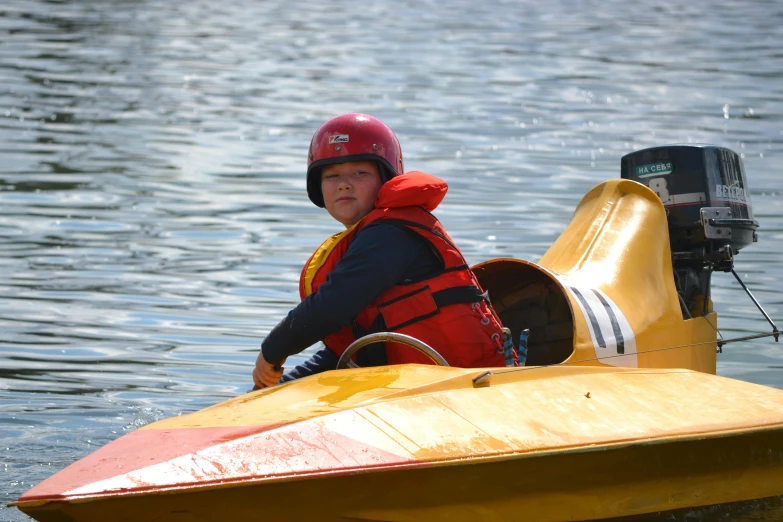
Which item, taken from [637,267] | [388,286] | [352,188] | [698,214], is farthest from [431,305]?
[698,214]

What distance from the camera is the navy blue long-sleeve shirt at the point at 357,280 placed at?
4148 mm

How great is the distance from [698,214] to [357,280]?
7.17ft

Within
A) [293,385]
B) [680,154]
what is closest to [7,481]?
[293,385]

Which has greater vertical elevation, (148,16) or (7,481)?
(148,16)

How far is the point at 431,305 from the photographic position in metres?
4.22

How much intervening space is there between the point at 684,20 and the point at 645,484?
75.3ft

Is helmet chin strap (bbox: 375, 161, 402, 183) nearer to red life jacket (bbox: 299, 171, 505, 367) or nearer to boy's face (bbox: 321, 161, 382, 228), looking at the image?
boy's face (bbox: 321, 161, 382, 228)

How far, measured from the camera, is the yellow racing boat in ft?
11.0

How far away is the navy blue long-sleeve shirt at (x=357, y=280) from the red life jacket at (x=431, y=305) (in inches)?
1.6

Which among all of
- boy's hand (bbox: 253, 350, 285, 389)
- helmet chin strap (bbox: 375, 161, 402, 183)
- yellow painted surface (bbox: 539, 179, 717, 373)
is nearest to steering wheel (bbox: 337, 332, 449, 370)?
boy's hand (bbox: 253, 350, 285, 389)

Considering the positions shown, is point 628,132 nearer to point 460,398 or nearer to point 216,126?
point 216,126

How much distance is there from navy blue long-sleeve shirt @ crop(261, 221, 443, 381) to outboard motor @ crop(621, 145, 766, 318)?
6.09ft

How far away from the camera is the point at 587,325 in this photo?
4703 millimetres

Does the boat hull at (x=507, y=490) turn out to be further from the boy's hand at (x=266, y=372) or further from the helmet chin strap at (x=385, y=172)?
the helmet chin strap at (x=385, y=172)
